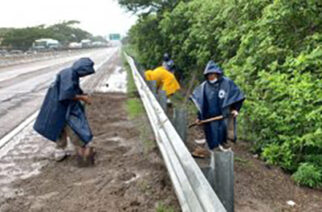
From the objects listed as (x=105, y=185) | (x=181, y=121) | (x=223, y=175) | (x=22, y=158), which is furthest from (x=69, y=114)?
(x=223, y=175)

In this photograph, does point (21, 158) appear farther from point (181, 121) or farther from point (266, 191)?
point (266, 191)

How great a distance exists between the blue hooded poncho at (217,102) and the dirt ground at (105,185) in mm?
860

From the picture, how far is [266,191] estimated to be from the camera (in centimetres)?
560

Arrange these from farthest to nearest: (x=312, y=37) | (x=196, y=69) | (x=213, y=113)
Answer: (x=196, y=69) → (x=312, y=37) → (x=213, y=113)

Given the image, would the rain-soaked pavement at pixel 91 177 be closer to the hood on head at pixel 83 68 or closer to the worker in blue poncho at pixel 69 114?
the worker in blue poncho at pixel 69 114

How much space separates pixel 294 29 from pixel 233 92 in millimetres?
3263

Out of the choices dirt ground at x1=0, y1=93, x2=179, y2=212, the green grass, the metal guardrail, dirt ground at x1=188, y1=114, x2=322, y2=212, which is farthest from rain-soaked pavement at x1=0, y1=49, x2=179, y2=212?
the green grass

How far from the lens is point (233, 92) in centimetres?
599

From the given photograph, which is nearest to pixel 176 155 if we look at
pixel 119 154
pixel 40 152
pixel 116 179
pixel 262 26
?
pixel 116 179

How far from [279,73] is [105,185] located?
11.8ft

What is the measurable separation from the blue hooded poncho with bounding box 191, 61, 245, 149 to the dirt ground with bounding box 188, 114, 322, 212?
40 cm

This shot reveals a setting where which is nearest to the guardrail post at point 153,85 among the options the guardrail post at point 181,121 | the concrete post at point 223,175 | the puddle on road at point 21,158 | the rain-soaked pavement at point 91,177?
the rain-soaked pavement at point 91,177

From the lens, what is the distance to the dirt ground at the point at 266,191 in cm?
506

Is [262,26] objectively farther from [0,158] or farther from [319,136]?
[0,158]
